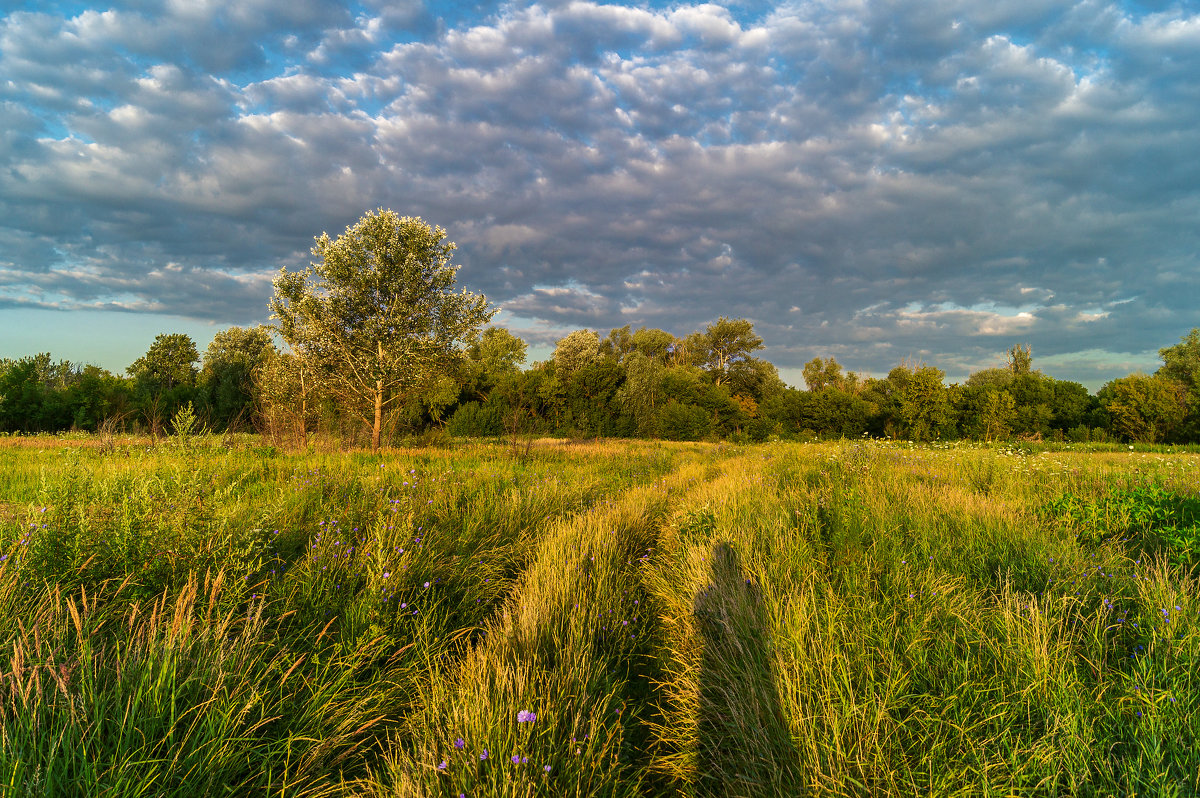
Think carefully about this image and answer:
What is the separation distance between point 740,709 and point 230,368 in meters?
65.0

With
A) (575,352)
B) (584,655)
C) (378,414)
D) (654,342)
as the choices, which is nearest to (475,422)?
(575,352)

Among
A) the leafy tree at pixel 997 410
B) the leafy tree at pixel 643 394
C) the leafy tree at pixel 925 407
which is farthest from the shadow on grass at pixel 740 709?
the leafy tree at pixel 997 410

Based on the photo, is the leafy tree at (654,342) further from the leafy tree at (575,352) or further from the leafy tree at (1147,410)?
the leafy tree at (1147,410)

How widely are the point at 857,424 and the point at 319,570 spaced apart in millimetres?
47746

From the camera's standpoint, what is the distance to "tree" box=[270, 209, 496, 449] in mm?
18516

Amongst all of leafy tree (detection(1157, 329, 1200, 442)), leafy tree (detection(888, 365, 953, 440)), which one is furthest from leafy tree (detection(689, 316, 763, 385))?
leafy tree (detection(1157, 329, 1200, 442))

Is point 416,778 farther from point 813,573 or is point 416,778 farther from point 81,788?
point 813,573

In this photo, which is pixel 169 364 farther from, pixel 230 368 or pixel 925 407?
pixel 925 407

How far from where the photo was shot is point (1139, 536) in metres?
5.34

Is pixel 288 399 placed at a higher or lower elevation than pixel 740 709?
higher

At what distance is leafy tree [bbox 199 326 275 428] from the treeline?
0.56ft

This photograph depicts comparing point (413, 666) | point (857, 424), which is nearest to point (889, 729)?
point (413, 666)

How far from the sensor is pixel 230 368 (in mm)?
52062

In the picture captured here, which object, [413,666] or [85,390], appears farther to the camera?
[85,390]
